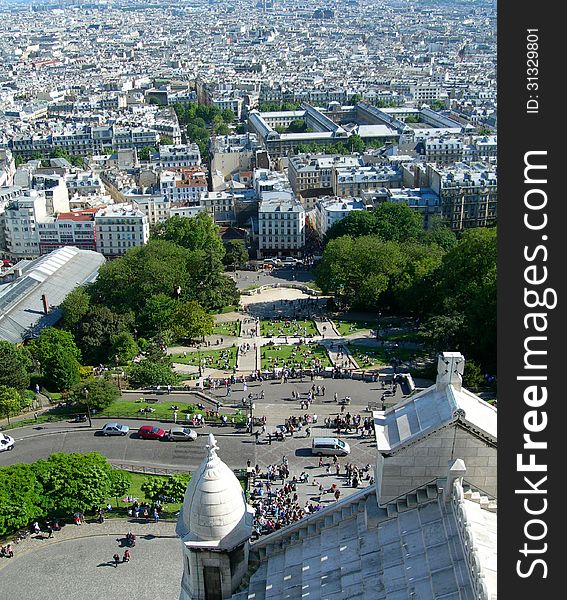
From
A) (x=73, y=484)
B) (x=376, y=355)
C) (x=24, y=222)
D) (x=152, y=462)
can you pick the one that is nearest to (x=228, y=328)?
(x=376, y=355)

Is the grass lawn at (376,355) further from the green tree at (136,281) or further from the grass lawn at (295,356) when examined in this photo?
the green tree at (136,281)

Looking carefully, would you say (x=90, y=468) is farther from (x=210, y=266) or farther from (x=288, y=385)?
(x=210, y=266)

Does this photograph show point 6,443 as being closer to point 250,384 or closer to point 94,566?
point 94,566

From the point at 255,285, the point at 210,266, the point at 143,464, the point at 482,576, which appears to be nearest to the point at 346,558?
the point at 482,576

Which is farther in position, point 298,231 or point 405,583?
point 298,231

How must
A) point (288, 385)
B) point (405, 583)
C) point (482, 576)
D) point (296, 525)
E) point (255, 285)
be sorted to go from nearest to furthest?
point (482, 576) → point (405, 583) → point (296, 525) → point (288, 385) → point (255, 285)

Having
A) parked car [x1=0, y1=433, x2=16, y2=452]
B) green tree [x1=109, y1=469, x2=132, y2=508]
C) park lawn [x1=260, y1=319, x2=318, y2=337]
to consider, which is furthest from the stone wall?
park lawn [x1=260, y1=319, x2=318, y2=337]

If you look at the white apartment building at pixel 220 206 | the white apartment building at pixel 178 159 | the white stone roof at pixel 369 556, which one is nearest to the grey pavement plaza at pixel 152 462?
the white stone roof at pixel 369 556
